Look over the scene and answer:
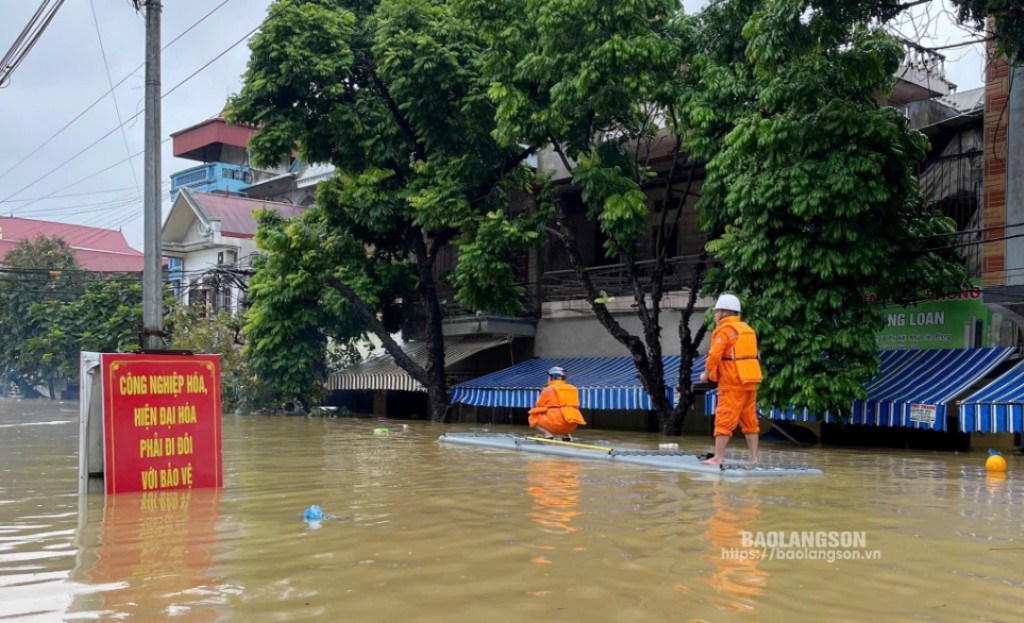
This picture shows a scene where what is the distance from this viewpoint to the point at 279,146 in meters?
20.9

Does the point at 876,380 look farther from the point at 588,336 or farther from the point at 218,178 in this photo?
the point at 218,178

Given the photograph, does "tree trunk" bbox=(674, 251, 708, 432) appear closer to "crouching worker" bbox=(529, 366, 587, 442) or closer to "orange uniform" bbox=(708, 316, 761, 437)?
"crouching worker" bbox=(529, 366, 587, 442)

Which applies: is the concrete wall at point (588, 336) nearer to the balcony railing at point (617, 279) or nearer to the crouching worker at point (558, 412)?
the balcony railing at point (617, 279)

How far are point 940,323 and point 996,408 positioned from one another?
329cm

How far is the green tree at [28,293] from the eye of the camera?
1598 inches

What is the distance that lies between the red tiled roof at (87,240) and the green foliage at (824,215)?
4269 centimetres

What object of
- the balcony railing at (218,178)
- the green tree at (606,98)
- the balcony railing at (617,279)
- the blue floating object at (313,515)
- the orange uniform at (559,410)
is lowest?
the blue floating object at (313,515)

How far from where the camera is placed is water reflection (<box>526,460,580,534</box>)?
22.5 feet

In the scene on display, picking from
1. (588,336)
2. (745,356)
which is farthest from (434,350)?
(745,356)

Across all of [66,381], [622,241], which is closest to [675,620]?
[622,241]

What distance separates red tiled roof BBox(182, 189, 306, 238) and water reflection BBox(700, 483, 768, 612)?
2993cm

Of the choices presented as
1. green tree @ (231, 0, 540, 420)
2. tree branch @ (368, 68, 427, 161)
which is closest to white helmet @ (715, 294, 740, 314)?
green tree @ (231, 0, 540, 420)

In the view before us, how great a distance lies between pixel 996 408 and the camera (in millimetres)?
12766

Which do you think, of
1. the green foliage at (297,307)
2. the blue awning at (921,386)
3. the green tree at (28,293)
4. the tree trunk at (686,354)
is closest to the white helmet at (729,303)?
the blue awning at (921,386)
